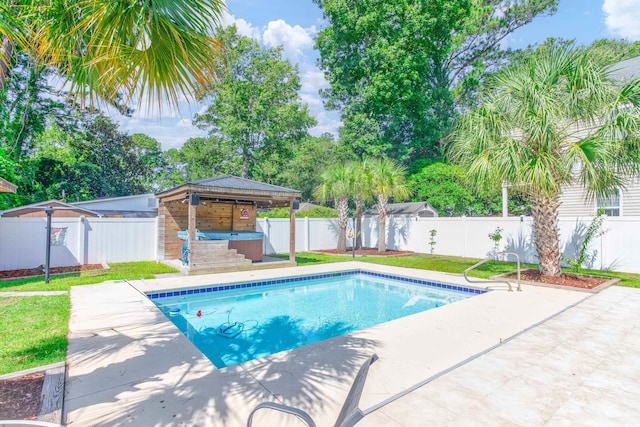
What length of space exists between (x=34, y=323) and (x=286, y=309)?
428 cm

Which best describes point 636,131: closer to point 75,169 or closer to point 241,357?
point 241,357

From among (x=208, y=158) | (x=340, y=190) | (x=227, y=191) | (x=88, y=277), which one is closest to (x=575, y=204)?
(x=340, y=190)

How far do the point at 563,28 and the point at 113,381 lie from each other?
1153 inches

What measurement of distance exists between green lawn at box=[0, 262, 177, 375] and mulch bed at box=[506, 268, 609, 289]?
950 cm

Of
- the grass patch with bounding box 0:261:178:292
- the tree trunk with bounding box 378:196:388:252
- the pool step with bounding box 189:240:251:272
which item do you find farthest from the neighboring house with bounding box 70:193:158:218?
the tree trunk with bounding box 378:196:388:252

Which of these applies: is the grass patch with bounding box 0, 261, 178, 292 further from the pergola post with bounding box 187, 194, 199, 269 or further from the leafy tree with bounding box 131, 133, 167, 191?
the leafy tree with bounding box 131, 133, 167, 191

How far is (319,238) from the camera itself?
16.5m

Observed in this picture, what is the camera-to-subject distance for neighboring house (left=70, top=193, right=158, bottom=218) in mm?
17094

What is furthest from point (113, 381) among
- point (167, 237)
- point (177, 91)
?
point (167, 237)

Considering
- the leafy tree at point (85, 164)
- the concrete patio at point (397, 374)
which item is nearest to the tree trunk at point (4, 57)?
the concrete patio at point (397, 374)

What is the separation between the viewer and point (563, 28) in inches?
853

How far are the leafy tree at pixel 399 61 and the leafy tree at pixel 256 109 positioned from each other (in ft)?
11.8

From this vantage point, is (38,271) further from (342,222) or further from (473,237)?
(473,237)

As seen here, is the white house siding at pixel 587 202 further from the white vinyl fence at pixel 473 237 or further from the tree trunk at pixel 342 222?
the tree trunk at pixel 342 222
